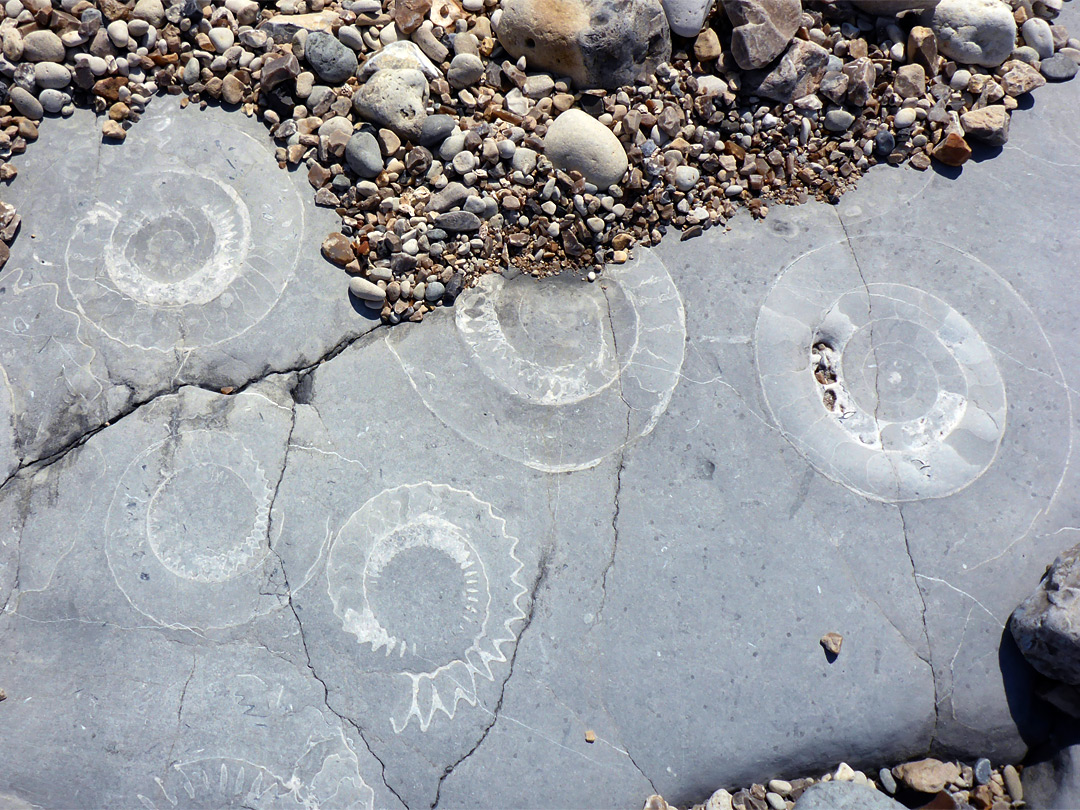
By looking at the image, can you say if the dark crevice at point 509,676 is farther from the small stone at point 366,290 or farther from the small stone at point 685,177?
the small stone at point 685,177

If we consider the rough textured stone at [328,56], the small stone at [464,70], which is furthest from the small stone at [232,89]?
the small stone at [464,70]

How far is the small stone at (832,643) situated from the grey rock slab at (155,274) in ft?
6.93

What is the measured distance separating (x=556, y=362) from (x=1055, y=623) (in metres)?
2.01

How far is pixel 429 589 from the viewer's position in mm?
2736

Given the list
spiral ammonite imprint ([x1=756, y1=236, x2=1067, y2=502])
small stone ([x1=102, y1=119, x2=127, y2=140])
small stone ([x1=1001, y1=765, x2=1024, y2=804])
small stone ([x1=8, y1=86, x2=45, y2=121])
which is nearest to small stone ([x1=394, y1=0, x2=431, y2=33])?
small stone ([x1=102, y1=119, x2=127, y2=140])

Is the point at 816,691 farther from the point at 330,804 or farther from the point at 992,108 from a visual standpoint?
the point at 992,108

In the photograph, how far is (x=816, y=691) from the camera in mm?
2705

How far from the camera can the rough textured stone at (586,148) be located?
2.96m

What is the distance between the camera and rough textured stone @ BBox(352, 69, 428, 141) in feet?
9.75

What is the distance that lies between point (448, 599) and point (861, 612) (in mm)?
1542

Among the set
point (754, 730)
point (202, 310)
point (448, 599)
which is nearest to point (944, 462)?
point (754, 730)

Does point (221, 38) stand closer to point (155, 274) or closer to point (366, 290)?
point (155, 274)

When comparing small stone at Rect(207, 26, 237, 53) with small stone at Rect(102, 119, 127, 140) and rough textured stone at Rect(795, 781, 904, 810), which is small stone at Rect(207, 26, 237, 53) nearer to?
small stone at Rect(102, 119, 127, 140)

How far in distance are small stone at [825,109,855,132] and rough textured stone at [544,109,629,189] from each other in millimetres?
942
